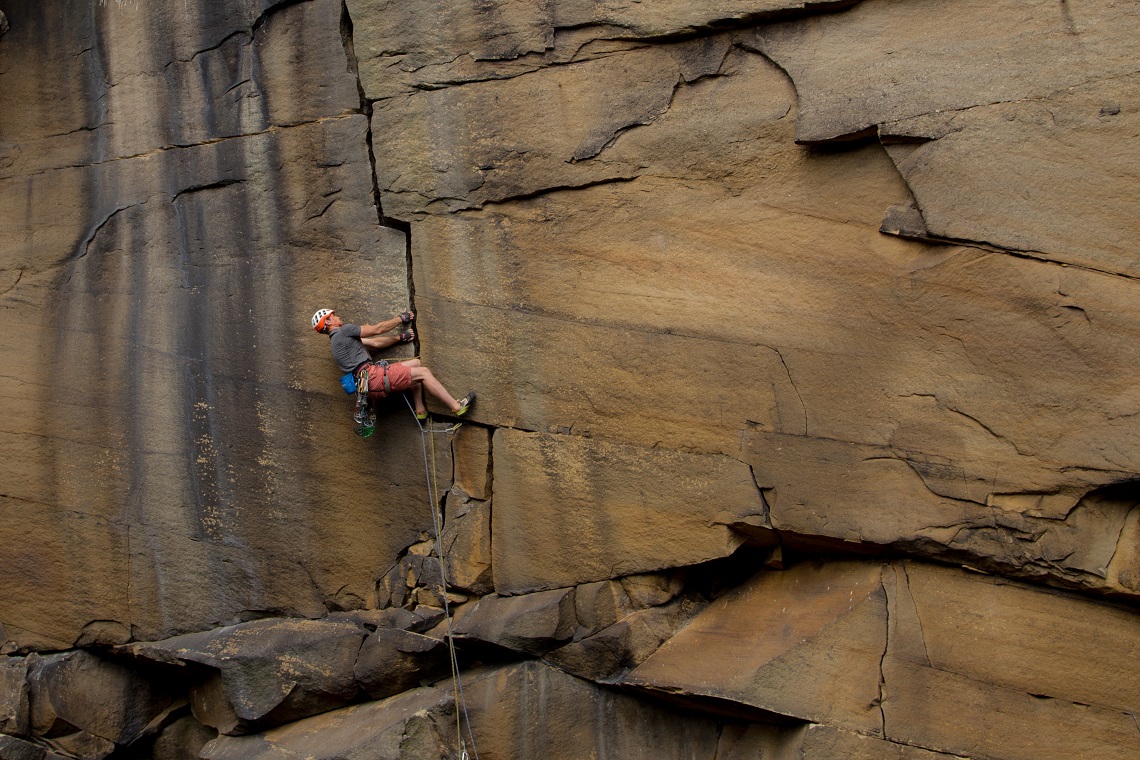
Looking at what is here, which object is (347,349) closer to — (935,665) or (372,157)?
(372,157)

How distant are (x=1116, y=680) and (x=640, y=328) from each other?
10.1ft

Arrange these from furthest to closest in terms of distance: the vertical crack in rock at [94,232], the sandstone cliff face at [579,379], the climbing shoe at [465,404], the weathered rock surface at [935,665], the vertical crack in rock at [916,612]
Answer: the vertical crack in rock at [94,232], the climbing shoe at [465,404], the vertical crack in rock at [916,612], the sandstone cliff face at [579,379], the weathered rock surface at [935,665]

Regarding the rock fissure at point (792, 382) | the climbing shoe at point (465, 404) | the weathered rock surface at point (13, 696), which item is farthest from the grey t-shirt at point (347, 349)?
the weathered rock surface at point (13, 696)

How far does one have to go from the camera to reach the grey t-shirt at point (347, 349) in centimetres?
633

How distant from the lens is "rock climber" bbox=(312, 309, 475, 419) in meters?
6.29

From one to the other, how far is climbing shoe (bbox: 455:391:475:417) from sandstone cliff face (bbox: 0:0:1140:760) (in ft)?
0.40

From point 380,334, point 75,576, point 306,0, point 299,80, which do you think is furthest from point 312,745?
point 306,0

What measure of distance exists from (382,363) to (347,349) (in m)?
0.23

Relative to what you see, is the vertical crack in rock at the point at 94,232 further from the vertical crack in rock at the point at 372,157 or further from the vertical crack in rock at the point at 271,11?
the vertical crack in rock at the point at 372,157

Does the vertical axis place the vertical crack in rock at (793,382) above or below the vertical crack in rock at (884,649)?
above

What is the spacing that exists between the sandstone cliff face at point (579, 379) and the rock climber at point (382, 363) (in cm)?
15

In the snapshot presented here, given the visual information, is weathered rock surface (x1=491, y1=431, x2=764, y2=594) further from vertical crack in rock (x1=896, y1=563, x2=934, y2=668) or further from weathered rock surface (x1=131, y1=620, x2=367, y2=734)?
weathered rock surface (x1=131, y1=620, x2=367, y2=734)

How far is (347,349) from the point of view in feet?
20.8

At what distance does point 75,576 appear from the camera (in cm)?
692
